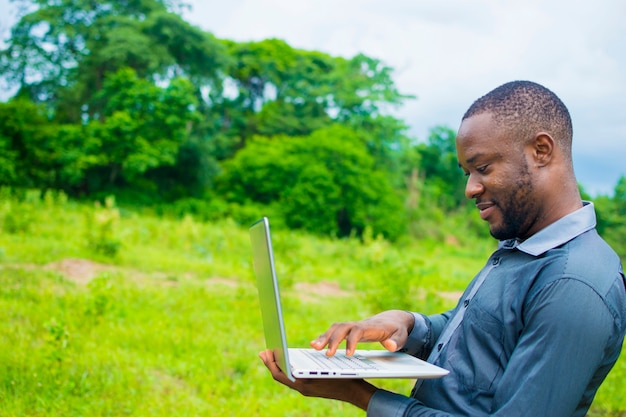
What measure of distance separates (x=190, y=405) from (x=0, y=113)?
18.2 meters

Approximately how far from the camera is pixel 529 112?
133 centimetres

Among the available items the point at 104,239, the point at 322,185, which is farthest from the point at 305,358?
the point at 322,185

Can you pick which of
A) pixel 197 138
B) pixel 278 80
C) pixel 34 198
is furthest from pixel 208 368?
pixel 278 80

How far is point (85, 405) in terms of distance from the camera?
10.7 feet

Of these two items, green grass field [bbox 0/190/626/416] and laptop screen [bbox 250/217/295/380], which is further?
green grass field [bbox 0/190/626/416]

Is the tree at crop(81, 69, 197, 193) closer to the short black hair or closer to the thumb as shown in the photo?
the thumb

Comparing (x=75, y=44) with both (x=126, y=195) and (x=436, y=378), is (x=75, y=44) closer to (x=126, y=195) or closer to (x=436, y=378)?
(x=126, y=195)

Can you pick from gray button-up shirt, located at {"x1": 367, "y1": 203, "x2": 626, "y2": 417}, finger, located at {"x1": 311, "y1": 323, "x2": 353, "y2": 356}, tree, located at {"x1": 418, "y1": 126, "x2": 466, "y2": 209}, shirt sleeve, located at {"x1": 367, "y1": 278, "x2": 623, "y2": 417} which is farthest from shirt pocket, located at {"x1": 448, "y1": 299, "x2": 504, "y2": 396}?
tree, located at {"x1": 418, "y1": 126, "x2": 466, "y2": 209}

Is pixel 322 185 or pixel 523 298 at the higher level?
pixel 523 298

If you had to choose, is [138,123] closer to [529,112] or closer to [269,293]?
[269,293]

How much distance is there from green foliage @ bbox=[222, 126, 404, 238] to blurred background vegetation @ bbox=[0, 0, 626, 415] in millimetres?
78

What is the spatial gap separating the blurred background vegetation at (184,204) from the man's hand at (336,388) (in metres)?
2.20

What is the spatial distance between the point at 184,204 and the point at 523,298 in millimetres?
21184

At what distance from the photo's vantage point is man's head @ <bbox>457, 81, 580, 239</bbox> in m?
1.31
